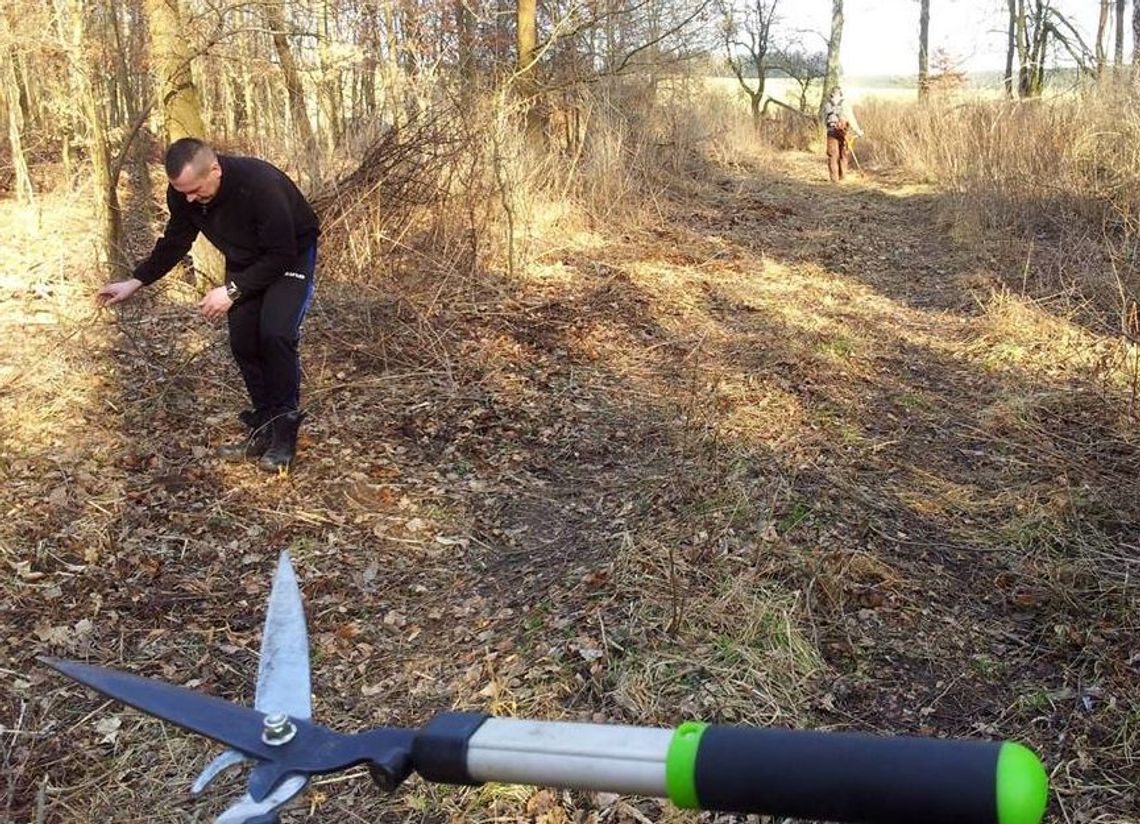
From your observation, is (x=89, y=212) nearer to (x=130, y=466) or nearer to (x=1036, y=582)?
(x=130, y=466)

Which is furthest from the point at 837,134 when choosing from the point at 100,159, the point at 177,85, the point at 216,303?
the point at 216,303

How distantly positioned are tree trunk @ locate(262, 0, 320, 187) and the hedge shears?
644cm

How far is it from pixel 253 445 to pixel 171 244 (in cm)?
108

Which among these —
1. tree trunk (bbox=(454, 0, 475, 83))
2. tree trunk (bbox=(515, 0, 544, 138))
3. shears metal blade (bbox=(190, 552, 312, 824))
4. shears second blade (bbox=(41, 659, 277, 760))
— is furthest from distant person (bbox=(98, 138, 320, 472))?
tree trunk (bbox=(515, 0, 544, 138))

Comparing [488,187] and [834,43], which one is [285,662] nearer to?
[488,187]

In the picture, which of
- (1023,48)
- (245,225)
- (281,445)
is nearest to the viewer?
(245,225)

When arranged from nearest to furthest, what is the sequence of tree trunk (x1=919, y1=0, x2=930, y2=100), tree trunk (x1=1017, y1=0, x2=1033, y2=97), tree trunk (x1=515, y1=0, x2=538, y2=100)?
tree trunk (x1=515, y1=0, x2=538, y2=100)
tree trunk (x1=1017, y1=0, x2=1033, y2=97)
tree trunk (x1=919, y1=0, x2=930, y2=100)

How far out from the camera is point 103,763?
9.34 ft

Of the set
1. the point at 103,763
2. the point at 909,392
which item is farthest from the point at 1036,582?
the point at 103,763

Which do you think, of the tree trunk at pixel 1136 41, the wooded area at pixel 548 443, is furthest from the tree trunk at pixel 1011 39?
the wooded area at pixel 548 443

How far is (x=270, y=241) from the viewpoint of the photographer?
4.27 meters

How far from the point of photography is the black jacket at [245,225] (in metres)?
4.24

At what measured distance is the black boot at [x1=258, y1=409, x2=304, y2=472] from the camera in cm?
453

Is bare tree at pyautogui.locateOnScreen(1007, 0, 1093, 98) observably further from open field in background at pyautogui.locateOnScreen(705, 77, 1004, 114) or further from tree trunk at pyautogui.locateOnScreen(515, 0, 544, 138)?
tree trunk at pyautogui.locateOnScreen(515, 0, 544, 138)
